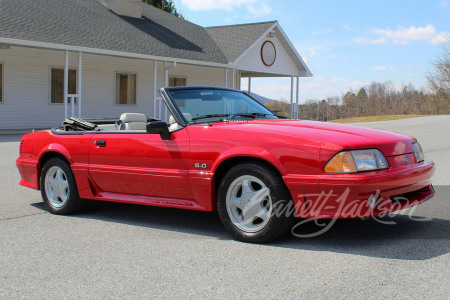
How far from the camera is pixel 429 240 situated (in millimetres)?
4578

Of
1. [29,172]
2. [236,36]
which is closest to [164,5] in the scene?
[236,36]

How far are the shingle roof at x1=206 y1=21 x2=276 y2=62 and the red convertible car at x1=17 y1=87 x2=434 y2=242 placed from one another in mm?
19846

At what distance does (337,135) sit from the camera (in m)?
4.47

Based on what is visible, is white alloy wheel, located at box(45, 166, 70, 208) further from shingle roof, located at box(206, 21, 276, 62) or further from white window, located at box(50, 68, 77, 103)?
shingle roof, located at box(206, 21, 276, 62)

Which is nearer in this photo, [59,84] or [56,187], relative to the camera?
[56,187]

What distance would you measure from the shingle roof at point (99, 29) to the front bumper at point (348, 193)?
1478 cm

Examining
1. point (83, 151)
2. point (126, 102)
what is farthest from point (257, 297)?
point (126, 102)

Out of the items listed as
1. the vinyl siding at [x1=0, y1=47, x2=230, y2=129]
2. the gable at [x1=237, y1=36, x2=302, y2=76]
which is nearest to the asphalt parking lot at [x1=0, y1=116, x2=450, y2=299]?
the vinyl siding at [x1=0, y1=47, x2=230, y2=129]

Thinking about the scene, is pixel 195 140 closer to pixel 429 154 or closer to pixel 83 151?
pixel 83 151

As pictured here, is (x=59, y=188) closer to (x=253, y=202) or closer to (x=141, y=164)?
(x=141, y=164)

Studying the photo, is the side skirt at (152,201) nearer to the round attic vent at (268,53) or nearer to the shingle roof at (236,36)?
the shingle roof at (236,36)

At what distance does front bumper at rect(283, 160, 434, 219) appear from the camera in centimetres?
418

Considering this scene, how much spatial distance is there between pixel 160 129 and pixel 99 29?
17.5 meters

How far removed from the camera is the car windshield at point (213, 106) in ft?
17.5
